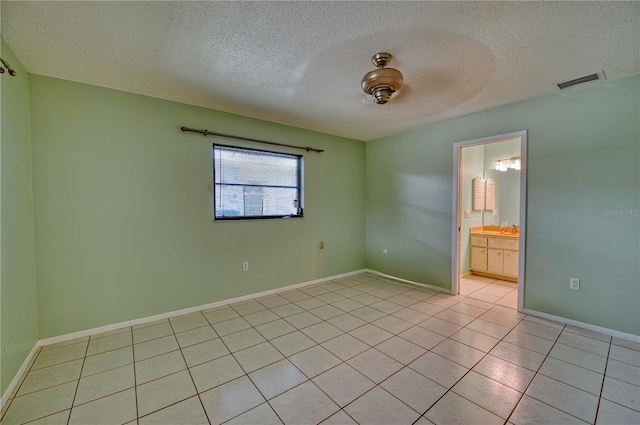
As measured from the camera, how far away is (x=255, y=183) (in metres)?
3.60

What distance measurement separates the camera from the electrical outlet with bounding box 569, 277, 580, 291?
2.71m

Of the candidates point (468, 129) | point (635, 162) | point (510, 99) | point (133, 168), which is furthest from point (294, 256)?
point (635, 162)

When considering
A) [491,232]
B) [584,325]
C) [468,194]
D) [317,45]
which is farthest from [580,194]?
[317,45]

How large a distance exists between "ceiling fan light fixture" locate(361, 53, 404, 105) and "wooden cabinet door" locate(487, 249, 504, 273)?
356cm

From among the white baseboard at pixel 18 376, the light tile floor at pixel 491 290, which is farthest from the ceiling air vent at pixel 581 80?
the white baseboard at pixel 18 376

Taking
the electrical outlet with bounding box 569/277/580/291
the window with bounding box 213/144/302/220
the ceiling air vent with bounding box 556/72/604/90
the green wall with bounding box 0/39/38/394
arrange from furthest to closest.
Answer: the window with bounding box 213/144/302/220, the electrical outlet with bounding box 569/277/580/291, the ceiling air vent with bounding box 556/72/604/90, the green wall with bounding box 0/39/38/394

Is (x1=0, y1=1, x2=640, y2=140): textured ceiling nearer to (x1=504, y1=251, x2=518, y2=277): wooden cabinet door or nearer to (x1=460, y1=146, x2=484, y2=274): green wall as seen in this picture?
(x1=460, y1=146, x2=484, y2=274): green wall

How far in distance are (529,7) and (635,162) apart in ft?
6.57

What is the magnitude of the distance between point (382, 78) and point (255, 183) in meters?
2.17

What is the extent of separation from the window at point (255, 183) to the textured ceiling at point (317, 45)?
800 millimetres

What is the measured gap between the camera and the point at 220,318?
2938 millimetres

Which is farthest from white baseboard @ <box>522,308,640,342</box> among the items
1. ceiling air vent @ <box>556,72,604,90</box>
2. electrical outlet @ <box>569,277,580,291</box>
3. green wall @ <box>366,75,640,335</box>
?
ceiling air vent @ <box>556,72,604,90</box>

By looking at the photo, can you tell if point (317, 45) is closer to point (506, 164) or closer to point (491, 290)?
point (491, 290)

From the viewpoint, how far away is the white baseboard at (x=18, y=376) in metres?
1.68
